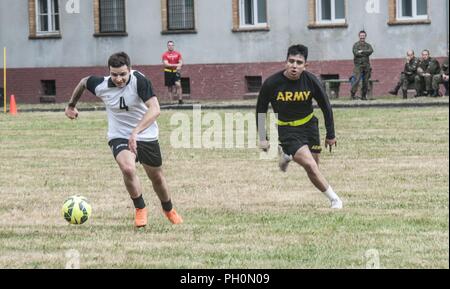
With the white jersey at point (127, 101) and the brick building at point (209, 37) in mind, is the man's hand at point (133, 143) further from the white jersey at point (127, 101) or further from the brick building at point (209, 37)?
the brick building at point (209, 37)

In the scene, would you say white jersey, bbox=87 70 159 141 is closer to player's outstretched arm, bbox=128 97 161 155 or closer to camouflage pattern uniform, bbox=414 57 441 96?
player's outstretched arm, bbox=128 97 161 155

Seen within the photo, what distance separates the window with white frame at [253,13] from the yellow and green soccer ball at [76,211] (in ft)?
98.0

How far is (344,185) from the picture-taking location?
18500 mm

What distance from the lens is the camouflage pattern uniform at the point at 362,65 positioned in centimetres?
4000

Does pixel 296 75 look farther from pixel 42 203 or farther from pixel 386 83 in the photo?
pixel 386 83

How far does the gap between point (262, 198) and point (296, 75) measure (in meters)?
2.16

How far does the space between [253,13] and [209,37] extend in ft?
5.09

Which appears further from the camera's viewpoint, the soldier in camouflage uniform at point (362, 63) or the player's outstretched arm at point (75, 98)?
the soldier in camouflage uniform at point (362, 63)

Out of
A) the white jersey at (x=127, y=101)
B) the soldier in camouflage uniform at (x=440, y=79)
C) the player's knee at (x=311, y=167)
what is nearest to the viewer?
the white jersey at (x=127, y=101)

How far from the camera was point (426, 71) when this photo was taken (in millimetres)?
39406

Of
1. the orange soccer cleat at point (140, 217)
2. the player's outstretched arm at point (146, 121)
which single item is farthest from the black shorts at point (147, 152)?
the orange soccer cleat at point (140, 217)

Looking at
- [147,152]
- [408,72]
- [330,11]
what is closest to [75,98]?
[147,152]

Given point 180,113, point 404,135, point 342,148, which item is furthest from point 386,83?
point 342,148

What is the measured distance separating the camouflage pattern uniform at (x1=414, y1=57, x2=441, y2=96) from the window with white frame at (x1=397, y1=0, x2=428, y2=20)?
3.19 meters
